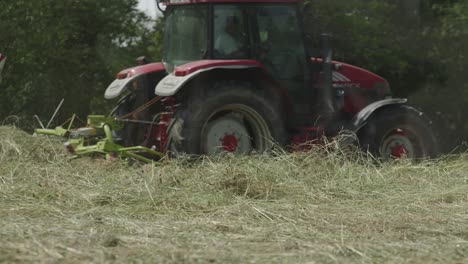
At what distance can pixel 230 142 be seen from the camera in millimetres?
10258

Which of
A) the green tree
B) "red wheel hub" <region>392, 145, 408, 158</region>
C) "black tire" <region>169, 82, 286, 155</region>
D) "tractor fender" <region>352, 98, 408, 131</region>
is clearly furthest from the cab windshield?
the green tree

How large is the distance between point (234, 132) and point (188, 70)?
84 centimetres

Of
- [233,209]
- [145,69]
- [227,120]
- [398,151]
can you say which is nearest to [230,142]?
[227,120]

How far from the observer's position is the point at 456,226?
703cm

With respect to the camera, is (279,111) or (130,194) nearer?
(130,194)

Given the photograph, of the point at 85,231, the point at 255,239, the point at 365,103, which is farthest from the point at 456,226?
the point at 365,103

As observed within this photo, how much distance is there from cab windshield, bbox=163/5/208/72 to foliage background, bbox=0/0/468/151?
230 cm

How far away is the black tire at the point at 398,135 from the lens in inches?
421

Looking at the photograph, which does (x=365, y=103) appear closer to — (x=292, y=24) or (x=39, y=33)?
(x=292, y=24)

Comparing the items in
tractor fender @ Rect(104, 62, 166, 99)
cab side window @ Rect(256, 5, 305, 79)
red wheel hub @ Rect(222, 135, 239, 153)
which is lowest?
red wheel hub @ Rect(222, 135, 239, 153)

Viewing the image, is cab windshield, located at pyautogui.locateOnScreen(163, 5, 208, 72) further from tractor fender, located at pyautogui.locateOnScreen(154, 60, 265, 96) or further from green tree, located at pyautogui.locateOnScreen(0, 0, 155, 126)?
green tree, located at pyautogui.locateOnScreen(0, 0, 155, 126)

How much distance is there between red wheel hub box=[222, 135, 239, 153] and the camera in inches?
404

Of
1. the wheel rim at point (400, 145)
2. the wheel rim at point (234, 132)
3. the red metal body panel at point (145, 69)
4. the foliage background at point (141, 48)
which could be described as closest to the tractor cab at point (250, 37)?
the red metal body panel at point (145, 69)

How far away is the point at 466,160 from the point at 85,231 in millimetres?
5223
